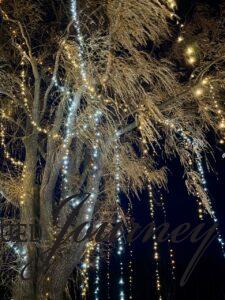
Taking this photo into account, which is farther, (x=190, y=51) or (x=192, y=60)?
(x=190, y=51)

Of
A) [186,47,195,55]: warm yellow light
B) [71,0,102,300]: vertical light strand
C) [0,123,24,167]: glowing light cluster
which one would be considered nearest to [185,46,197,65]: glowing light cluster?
[186,47,195,55]: warm yellow light

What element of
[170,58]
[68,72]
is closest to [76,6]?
[68,72]

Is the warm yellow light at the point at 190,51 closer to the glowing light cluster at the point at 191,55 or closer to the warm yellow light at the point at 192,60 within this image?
the glowing light cluster at the point at 191,55

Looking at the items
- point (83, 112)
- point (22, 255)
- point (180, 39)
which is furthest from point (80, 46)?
point (22, 255)

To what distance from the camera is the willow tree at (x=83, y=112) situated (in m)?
6.57

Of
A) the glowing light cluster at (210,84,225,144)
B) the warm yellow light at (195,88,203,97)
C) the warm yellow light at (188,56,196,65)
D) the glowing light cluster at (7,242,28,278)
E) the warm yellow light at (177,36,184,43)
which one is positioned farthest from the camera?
the warm yellow light at (177,36,184,43)

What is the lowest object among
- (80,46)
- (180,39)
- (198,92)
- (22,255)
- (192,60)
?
(22,255)

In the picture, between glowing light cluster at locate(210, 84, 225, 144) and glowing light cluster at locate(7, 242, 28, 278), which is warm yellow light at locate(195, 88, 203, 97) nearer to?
glowing light cluster at locate(210, 84, 225, 144)

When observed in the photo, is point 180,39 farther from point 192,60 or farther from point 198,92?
point 198,92

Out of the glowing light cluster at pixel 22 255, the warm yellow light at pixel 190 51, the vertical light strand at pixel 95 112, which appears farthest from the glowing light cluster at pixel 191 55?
the glowing light cluster at pixel 22 255

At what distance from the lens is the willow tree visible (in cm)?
657

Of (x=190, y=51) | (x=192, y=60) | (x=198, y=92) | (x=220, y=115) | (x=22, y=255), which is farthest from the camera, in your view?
(x=190, y=51)

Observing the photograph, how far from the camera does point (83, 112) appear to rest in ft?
22.1

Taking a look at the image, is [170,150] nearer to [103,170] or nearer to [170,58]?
[103,170]
